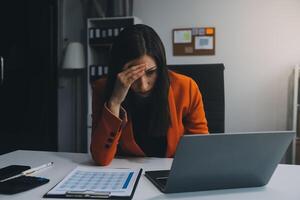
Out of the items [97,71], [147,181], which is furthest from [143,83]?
[97,71]

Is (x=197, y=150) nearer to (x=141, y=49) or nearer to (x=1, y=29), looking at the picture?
(x=141, y=49)

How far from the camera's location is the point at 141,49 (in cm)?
121

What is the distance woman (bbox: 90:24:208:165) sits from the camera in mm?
1142

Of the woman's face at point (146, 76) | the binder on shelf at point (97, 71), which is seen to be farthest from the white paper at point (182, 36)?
the woman's face at point (146, 76)

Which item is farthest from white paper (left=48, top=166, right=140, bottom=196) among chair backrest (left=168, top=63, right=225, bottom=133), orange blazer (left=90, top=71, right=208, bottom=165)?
chair backrest (left=168, top=63, right=225, bottom=133)

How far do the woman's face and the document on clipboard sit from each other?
0.35 meters

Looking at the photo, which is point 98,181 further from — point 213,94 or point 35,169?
point 213,94

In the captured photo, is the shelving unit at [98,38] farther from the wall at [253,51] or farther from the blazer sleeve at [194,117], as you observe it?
the blazer sleeve at [194,117]

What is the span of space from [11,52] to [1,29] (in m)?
0.26

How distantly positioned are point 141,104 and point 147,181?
48cm

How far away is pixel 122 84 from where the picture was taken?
3.80ft

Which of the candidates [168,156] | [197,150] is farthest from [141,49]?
[197,150]

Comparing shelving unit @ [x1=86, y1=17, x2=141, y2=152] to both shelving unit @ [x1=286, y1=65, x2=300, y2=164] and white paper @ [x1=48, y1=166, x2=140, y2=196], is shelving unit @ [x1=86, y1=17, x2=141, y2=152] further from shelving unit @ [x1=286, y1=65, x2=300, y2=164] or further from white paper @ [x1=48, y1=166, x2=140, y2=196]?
white paper @ [x1=48, y1=166, x2=140, y2=196]

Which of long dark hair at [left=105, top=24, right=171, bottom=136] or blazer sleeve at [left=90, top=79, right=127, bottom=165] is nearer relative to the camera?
blazer sleeve at [left=90, top=79, right=127, bottom=165]
